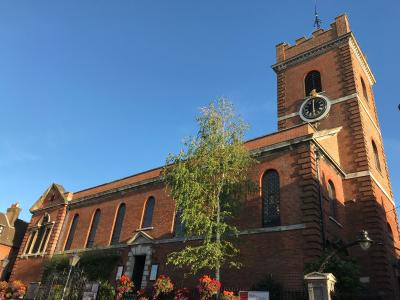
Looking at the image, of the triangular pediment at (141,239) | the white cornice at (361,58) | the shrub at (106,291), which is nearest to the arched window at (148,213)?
the triangular pediment at (141,239)

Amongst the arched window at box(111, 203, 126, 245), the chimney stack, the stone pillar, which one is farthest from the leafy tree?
the chimney stack

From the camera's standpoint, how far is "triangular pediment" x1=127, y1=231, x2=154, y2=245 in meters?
25.3

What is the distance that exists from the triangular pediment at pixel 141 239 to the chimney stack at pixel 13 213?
29772mm

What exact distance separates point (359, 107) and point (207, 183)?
1348 centimetres

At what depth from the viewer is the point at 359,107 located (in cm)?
2575

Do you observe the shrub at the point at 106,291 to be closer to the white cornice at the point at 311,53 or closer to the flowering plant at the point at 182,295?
the flowering plant at the point at 182,295

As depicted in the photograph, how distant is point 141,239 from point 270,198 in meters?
10.3

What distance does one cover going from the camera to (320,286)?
12.5m

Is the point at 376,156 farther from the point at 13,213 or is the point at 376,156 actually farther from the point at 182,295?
the point at 13,213

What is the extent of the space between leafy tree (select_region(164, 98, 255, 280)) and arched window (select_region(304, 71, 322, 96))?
37.4 ft

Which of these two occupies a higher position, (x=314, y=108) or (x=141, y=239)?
(x=314, y=108)

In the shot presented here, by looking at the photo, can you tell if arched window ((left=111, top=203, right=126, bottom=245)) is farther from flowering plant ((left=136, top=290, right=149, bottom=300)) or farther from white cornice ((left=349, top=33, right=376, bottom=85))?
white cornice ((left=349, top=33, right=376, bottom=85))

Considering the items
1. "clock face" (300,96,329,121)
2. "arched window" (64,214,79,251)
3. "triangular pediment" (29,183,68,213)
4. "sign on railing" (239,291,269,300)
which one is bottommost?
"sign on railing" (239,291,269,300)

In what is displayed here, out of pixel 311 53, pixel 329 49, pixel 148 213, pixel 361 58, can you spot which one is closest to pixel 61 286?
pixel 148 213
